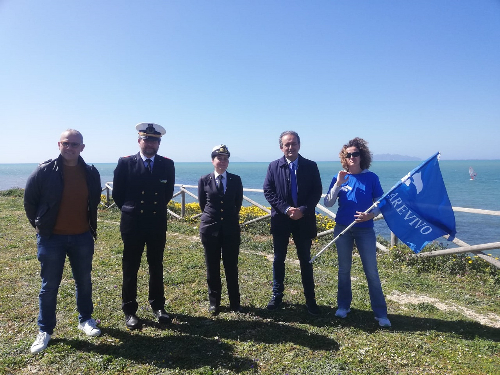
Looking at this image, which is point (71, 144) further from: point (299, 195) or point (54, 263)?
point (299, 195)

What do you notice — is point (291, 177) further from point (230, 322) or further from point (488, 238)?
point (488, 238)

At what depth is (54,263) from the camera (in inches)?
152

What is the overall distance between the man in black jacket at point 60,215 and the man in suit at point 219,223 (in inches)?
59.0

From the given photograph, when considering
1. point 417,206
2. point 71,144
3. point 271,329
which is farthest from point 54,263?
point 417,206

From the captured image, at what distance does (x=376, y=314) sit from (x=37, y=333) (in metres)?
4.47

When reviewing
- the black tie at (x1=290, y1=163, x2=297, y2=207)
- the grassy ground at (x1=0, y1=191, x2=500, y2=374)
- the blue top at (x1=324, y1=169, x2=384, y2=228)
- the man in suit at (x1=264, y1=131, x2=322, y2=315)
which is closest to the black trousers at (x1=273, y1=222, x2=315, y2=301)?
the man in suit at (x1=264, y1=131, x2=322, y2=315)

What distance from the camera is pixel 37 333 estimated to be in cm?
417

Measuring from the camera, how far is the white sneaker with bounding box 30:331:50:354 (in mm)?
3707

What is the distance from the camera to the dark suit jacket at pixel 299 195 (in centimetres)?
473

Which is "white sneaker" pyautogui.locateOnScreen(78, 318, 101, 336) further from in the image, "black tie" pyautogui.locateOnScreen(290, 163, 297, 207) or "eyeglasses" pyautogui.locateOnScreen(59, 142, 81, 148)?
"black tie" pyautogui.locateOnScreen(290, 163, 297, 207)

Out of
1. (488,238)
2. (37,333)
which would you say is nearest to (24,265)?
(37,333)

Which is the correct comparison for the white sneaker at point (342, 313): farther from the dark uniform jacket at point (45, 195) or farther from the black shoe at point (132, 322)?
the dark uniform jacket at point (45, 195)

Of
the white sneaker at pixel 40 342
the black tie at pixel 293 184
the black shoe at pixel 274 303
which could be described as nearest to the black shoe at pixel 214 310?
the black shoe at pixel 274 303

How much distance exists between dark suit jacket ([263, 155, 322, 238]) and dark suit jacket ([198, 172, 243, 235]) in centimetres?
56
